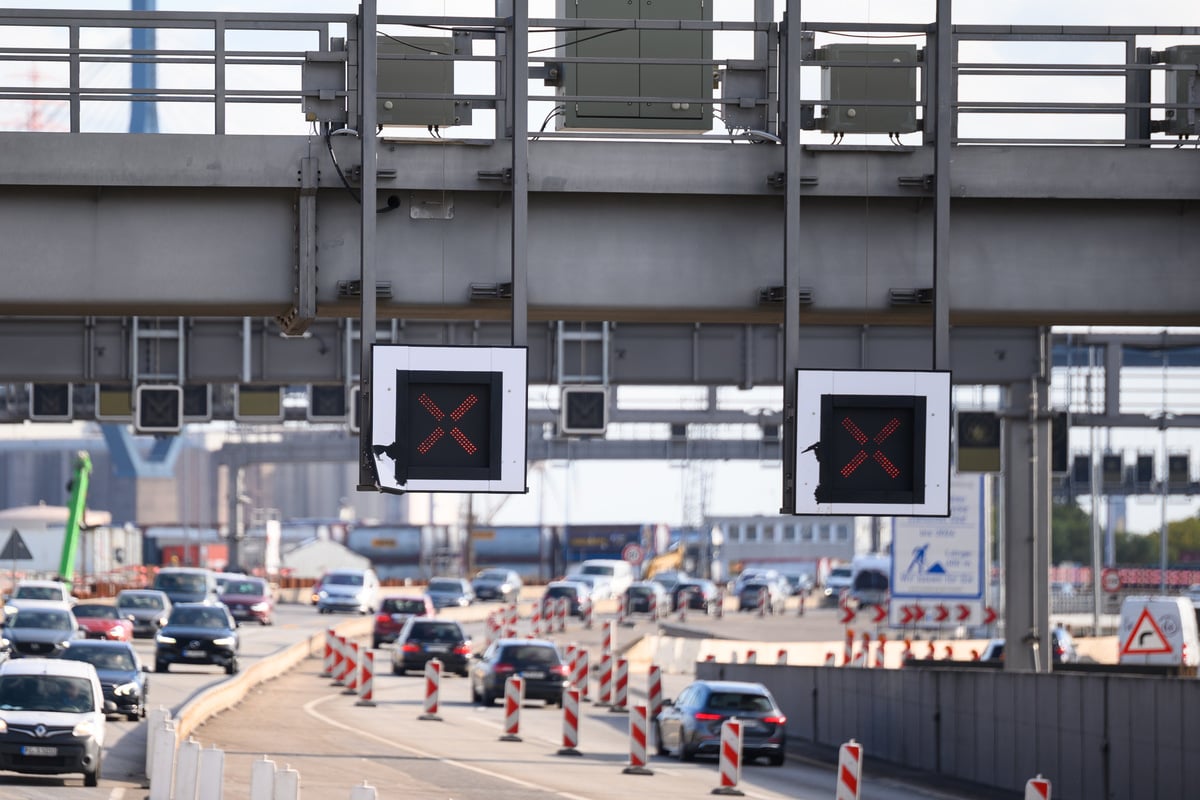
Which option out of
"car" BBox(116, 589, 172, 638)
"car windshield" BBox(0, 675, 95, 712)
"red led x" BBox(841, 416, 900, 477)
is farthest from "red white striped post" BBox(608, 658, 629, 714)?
"red led x" BBox(841, 416, 900, 477)

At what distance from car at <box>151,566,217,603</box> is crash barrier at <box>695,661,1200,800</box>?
94.7 ft

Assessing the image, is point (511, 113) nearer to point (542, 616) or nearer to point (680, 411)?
point (680, 411)

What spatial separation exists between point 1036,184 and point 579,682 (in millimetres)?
29195

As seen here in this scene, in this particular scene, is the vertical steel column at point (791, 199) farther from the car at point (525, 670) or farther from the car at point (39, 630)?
the car at point (39, 630)

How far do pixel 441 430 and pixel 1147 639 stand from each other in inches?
947

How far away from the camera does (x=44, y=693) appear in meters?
26.2

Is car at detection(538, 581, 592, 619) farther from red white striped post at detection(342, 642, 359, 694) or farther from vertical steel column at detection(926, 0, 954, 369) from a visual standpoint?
vertical steel column at detection(926, 0, 954, 369)

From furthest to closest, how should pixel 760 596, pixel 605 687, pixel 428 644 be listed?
pixel 760 596 < pixel 428 644 < pixel 605 687

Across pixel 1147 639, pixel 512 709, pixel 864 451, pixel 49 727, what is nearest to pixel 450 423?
pixel 864 451

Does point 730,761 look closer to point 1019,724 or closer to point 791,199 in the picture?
point 1019,724

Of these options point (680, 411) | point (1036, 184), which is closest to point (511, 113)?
point (1036, 184)

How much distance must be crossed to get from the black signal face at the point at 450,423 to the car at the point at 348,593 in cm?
6349

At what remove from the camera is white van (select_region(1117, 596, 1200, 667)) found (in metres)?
36.4

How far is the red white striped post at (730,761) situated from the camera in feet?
88.4
